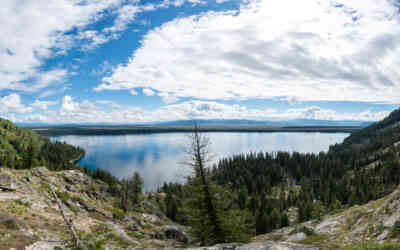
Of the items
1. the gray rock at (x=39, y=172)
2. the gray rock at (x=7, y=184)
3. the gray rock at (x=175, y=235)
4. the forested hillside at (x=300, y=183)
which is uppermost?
the gray rock at (x=7, y=184)

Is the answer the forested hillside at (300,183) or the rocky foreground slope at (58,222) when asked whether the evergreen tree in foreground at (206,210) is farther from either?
the forested hillside at (300,183)

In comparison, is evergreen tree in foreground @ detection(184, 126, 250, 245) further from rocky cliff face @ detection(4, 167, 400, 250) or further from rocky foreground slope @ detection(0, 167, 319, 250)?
rocky foreground slope @ detection(0, 167, 319, 250)

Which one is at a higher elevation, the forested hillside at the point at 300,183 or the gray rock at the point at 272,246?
the gray rock at the point at 272,246

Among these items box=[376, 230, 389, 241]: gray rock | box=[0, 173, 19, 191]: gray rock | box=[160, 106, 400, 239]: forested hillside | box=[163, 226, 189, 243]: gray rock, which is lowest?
box=[160, 106, 400, 239]: forested hillside

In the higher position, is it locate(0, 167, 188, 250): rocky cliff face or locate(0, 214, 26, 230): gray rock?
locate(0, 214, 26, 230): gray rock

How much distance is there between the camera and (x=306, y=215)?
8188 cm

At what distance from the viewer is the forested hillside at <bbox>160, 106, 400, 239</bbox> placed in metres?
88.2

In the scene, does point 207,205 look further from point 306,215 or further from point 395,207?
point 306,215

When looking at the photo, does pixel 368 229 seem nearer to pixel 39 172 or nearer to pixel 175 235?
pixel 175 235

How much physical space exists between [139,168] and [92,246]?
19621cm

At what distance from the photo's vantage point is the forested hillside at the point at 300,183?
8819 cm

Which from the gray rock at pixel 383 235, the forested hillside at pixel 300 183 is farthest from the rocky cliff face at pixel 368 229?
the forested hillside at pixel 300 183

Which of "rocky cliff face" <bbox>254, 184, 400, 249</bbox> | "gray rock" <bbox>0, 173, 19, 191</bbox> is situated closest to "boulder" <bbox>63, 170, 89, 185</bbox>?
"gray rock" <bbox>0, 173, 19, 191</bbox>

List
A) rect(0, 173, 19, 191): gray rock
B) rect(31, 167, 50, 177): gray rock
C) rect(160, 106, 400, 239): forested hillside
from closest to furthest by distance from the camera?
1. rect(0, 173, 19, 191): gray rock
2. rect(31, 167, 50, 177): gray rock
3. rect(160, 106, 400, 239): forested hillside
